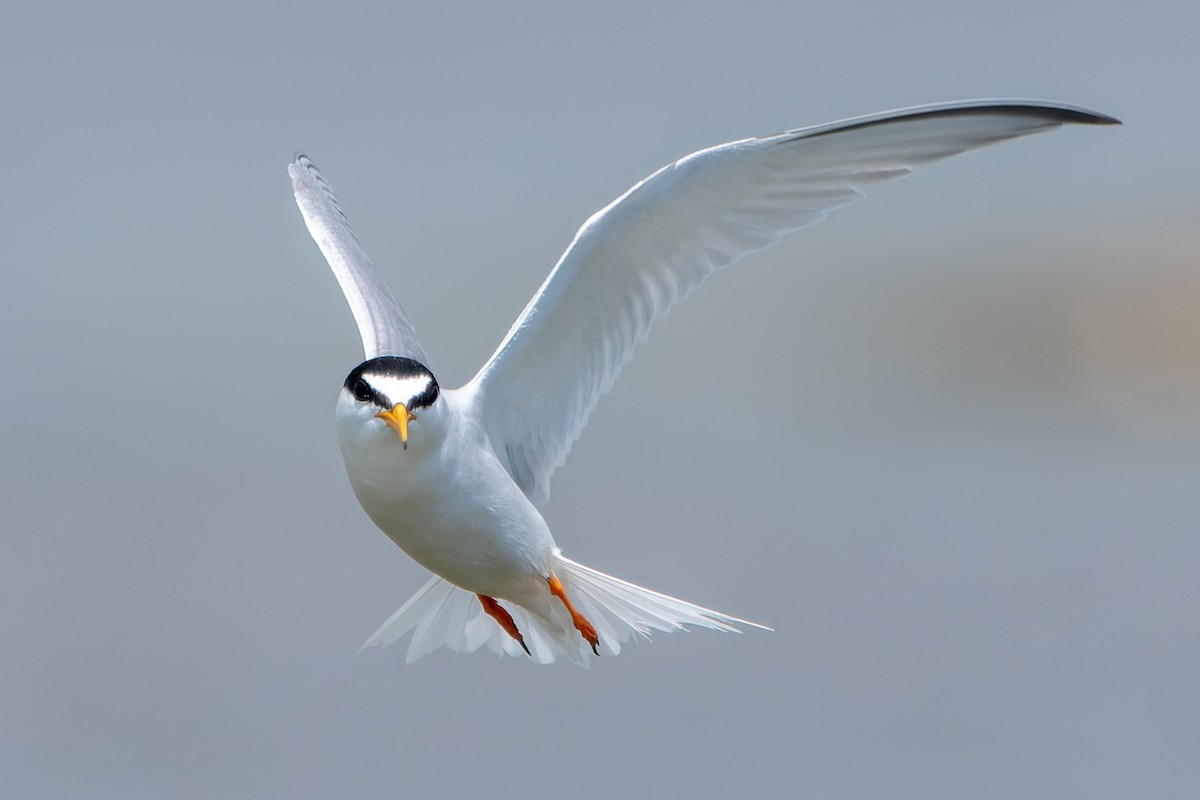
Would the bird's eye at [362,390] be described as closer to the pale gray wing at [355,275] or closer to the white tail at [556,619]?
the pale gray wing at [355,275]

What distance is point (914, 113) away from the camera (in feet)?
11.2

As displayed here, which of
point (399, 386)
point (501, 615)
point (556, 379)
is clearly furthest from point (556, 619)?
point (399, 386)

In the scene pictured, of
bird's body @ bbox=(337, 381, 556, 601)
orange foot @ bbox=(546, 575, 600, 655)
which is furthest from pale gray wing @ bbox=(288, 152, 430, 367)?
orange foot @ bbox=(546, 575, 600, 655)

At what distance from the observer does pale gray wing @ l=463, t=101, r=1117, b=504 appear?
3.51 metres

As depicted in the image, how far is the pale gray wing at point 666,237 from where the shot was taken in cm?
351

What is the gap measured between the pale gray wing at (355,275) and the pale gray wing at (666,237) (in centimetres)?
25

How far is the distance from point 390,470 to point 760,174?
113cm

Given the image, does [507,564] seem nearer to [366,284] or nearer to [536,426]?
[536,426]

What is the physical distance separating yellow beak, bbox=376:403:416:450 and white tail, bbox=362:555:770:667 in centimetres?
75

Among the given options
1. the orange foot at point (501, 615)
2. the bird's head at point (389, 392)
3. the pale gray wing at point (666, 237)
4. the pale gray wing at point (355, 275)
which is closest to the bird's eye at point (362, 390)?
the bird's head at point (389, 392)

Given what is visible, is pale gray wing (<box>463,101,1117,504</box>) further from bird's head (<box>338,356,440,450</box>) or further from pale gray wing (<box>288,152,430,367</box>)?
bird's head (<box>338,356,440,450</box>)

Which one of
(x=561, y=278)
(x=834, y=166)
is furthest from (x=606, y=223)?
(x=834, y=166)

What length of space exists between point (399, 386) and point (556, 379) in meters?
0.83

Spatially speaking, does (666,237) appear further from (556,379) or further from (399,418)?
(399,418)
